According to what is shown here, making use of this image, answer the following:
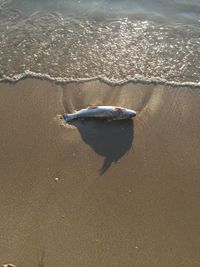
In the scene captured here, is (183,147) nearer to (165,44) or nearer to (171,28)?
(165,44)

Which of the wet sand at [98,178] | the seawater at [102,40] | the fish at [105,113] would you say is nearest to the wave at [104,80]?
the seawater at [102,40]

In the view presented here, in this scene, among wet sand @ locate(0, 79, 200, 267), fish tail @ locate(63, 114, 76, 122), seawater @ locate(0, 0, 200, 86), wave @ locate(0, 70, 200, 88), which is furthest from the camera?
seawater @ locate(0, 0, 200, 86)

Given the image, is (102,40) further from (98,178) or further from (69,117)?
(98,178)

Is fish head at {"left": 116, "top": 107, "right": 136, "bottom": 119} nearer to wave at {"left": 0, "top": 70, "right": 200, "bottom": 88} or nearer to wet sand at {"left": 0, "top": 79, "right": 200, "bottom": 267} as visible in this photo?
wet sand at {"left": 0, "top": 79, "right": 200, "bottom": 267}

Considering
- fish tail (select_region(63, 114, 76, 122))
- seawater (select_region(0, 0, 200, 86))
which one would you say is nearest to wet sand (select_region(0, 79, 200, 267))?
fish tail (select_region(63, 114, 76, 122))

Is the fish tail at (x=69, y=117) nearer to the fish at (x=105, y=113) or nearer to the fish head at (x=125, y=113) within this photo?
the fish at (x=105, y=113)

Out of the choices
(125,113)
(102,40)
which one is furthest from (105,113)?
(102,40)
